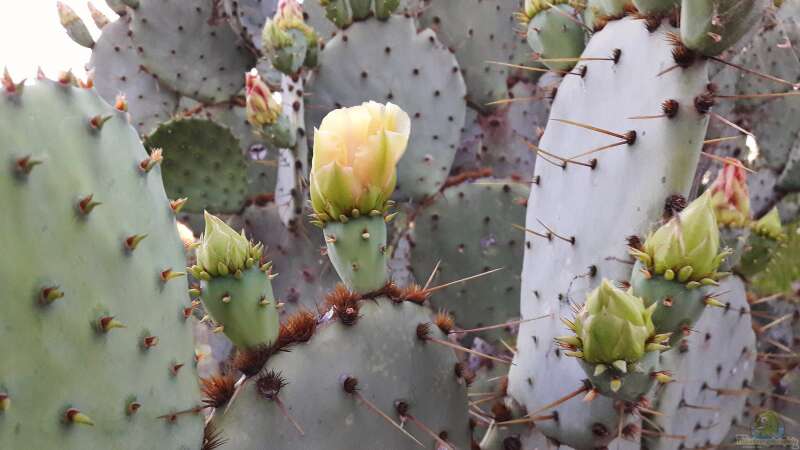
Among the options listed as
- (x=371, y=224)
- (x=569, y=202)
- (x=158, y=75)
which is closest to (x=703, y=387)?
(x=569, y=202)

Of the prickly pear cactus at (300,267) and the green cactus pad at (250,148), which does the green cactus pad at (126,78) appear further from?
the prickly pear cactus at (300,267)

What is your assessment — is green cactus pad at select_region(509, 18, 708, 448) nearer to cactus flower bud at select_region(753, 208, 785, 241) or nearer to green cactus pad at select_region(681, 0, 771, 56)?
green cactus pad at select_region(681, 0, 771, 56)

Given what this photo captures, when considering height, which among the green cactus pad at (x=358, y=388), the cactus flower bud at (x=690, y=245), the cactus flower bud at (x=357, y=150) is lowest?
the green cactus pad at (x=358, y=388)

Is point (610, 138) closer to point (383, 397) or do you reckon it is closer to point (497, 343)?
point (383, 397)

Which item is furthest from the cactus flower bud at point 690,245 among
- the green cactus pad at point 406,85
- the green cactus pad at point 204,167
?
the green cactus pad at point 204,167

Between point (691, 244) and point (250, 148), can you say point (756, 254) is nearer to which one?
point (691, 244)

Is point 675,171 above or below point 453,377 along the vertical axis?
above

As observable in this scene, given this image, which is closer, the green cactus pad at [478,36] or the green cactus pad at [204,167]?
the green cactus pad at [204,167]

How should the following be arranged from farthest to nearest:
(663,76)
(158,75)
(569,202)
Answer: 1. (158,75)
2. (569,202)
3. (663,76)
